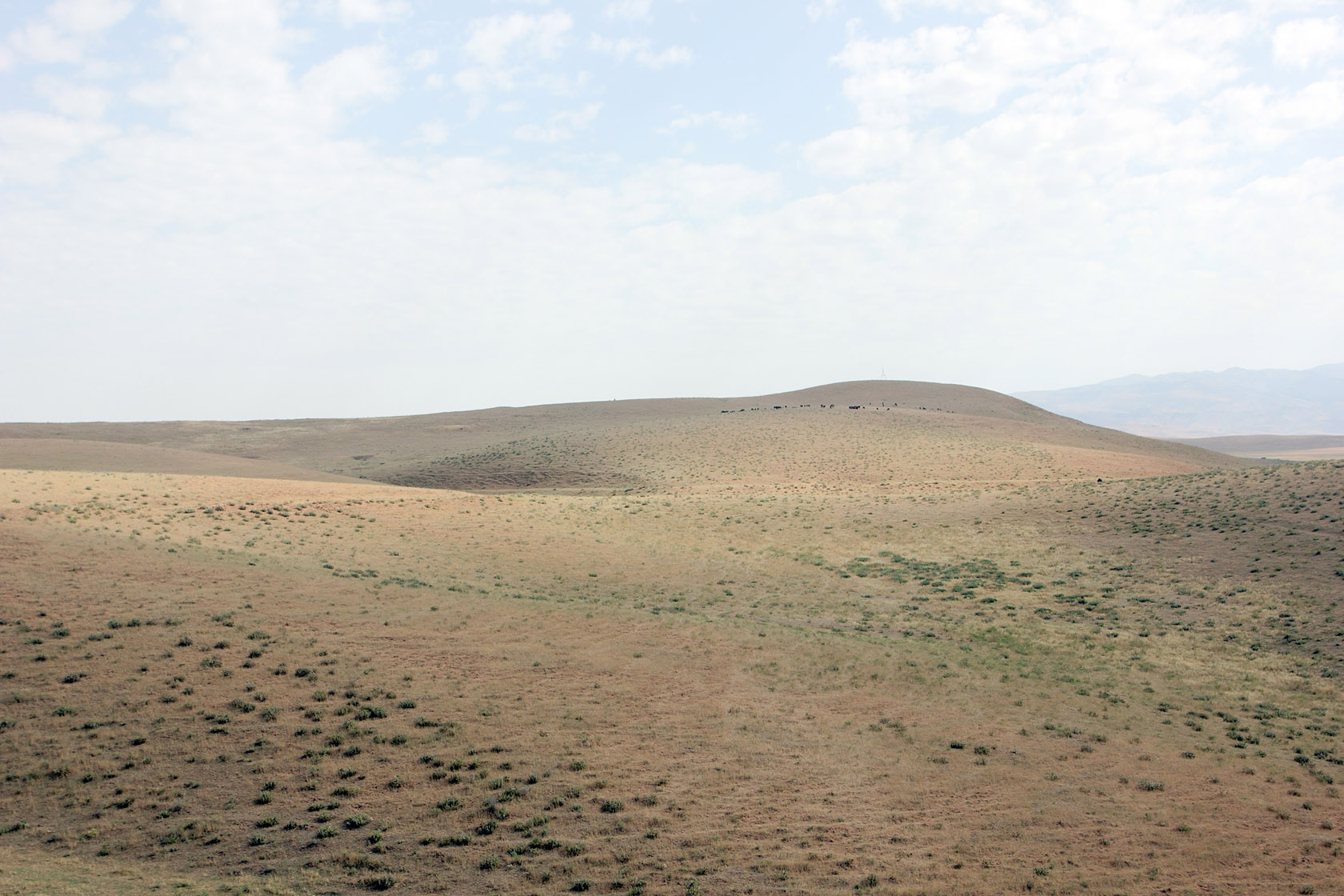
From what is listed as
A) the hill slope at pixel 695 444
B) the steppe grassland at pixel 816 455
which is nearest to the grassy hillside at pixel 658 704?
the steppe grassland at pixel 816 455

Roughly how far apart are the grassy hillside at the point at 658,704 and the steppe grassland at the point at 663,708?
0.08m

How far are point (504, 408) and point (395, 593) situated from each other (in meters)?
91.6

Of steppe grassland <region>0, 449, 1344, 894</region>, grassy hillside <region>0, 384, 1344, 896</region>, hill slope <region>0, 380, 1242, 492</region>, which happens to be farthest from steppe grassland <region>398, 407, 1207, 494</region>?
steppe grassland <region>0, 449, 1344, 894</region>

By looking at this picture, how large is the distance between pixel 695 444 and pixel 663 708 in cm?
5547

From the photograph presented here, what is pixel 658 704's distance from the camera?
17203mm

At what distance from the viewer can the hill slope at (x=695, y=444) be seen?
5938 cm

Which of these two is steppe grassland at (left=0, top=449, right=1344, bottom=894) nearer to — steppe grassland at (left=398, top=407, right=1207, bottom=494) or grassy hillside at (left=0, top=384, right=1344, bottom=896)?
grassy hillside at (left=0, top=384, right=1344, bottom=896)

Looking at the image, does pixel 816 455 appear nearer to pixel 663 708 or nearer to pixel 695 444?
pixel 695 444

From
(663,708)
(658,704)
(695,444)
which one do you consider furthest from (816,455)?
(663,708)

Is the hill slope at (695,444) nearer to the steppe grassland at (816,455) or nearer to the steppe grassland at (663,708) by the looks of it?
the steppe grassland at (816,455)

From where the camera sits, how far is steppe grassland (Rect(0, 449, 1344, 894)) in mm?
12016

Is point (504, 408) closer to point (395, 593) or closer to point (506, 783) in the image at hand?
point (395, 593)

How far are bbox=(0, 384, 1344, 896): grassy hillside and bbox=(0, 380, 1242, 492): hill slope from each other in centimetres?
2351

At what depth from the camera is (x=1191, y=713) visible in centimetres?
1800
